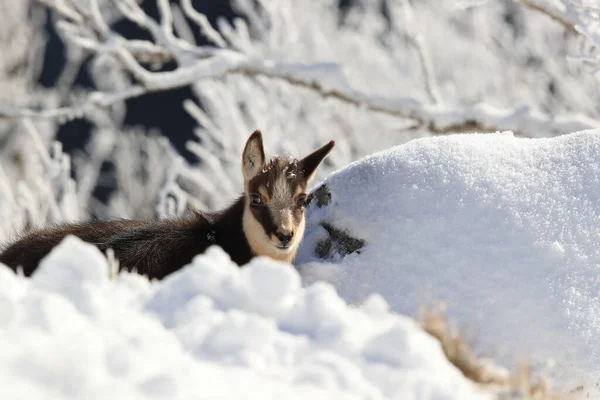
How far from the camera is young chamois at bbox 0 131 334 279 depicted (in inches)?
200

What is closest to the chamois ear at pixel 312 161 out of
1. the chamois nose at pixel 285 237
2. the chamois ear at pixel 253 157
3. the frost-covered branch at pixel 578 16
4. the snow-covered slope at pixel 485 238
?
the snow-covered slope at pixel 485 238

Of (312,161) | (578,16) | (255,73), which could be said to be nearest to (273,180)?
(312,161)

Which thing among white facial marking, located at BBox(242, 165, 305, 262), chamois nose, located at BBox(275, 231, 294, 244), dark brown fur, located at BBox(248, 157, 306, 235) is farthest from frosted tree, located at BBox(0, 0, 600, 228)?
chamois nose, located at BBox(275, 231, 294, 244)

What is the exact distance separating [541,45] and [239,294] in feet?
45.5

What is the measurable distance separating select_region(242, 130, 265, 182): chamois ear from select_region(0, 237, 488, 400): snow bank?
85.8 inches

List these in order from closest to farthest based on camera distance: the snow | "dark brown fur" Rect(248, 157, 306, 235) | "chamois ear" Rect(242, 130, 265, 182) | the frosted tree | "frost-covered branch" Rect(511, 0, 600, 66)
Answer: the snow → "dark brown fur" Rect(248, 157, 306, 235) → "chamois ear" Rect(242, 130, 265, 182) → "frost-covered branch" Rect(511, 0, 600, 66) → the frosted tree

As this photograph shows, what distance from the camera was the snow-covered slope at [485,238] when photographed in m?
4.23

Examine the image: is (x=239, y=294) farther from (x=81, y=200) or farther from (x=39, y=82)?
(x=39, y=82)

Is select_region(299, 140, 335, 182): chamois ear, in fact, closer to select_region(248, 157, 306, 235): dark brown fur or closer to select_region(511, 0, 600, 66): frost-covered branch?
select_region(248, 157, 306, 235): dark brown fur

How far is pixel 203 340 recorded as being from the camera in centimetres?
281

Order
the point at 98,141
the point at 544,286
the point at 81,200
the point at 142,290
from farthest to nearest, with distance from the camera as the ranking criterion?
1. the point at 98,141
2. the point at 81,200
3. the point at 544,286
4. the point at 142,290

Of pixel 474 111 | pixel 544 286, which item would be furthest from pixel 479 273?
pixel 474 111

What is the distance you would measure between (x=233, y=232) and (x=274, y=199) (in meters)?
0.33

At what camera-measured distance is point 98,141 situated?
15.4 metres
